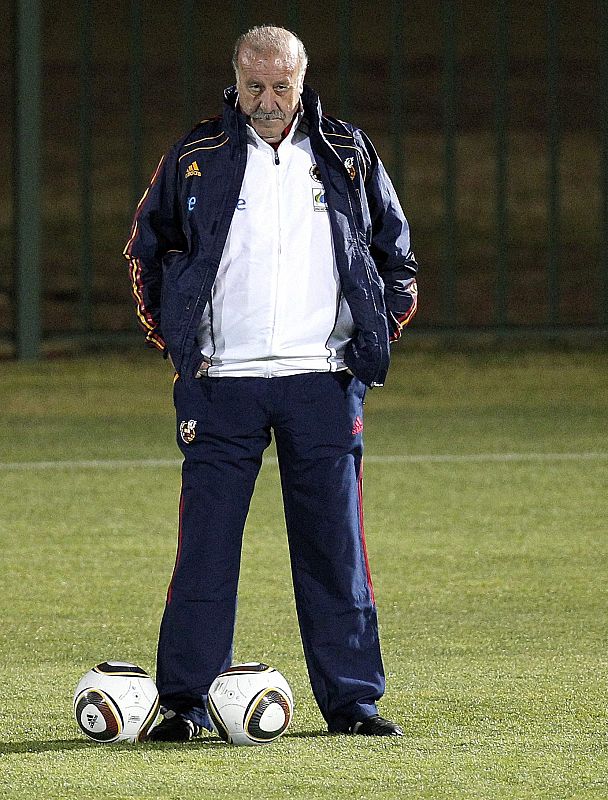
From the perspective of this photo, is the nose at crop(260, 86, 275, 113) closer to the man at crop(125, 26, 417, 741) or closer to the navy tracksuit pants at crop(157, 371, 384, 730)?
the man at crop(125, 26, 417, 741)

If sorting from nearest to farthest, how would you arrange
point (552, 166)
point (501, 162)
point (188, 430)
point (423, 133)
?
point (188, 430) → point (501, 162) → point (552, 166) → point (423, 133)

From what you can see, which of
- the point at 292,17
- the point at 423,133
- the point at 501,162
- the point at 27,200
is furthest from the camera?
the point at 423,133

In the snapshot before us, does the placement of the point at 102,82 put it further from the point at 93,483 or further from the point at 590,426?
the point at 93,483

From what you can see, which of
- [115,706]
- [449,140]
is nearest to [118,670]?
[115,706]

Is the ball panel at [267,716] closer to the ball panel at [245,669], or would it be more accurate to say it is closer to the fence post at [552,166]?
the ball panel at [245,669]

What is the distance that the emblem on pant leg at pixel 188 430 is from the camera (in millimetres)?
3824

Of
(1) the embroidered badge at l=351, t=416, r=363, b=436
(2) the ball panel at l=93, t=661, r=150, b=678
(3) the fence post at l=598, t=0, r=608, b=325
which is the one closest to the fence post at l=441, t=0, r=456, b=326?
(3) the fence post at l=598, t=0, r=608, b=325

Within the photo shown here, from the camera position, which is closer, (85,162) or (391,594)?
(391,594)

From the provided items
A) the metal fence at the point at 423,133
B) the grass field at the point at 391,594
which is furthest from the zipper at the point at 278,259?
the metal fence at the point at 423,133

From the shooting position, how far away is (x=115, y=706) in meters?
3.80

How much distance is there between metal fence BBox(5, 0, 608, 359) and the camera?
15.8 m

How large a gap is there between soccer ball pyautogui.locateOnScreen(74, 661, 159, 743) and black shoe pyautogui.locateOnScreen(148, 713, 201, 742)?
2 centimetres

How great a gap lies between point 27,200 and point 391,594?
26.5 ft

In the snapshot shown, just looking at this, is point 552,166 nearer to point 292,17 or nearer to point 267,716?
point 292,17
